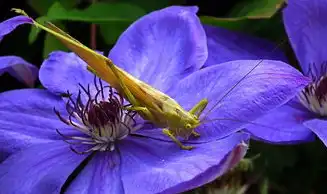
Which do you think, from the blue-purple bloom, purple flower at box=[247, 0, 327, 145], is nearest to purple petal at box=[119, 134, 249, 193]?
the blue-purple bloom

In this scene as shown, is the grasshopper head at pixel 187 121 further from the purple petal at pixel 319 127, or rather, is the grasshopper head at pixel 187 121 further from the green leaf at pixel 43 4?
the green leaf at pixel 43 4

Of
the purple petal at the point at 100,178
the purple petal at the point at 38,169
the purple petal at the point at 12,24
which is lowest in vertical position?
the purple petal at the point at 100,178

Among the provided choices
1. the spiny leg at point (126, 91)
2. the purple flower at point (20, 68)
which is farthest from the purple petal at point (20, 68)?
the spiny leg at point (126, 91)

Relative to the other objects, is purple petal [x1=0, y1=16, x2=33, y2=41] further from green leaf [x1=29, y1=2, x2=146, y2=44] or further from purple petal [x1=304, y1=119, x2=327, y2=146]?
purple petal [x1=304, y1=119, x2=327, y2=146]

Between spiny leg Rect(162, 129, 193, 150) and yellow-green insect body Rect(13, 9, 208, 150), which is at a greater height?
yellow-green insect body Rect(13, 9, 208, 150)

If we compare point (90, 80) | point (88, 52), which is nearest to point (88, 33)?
point (90, 80)
